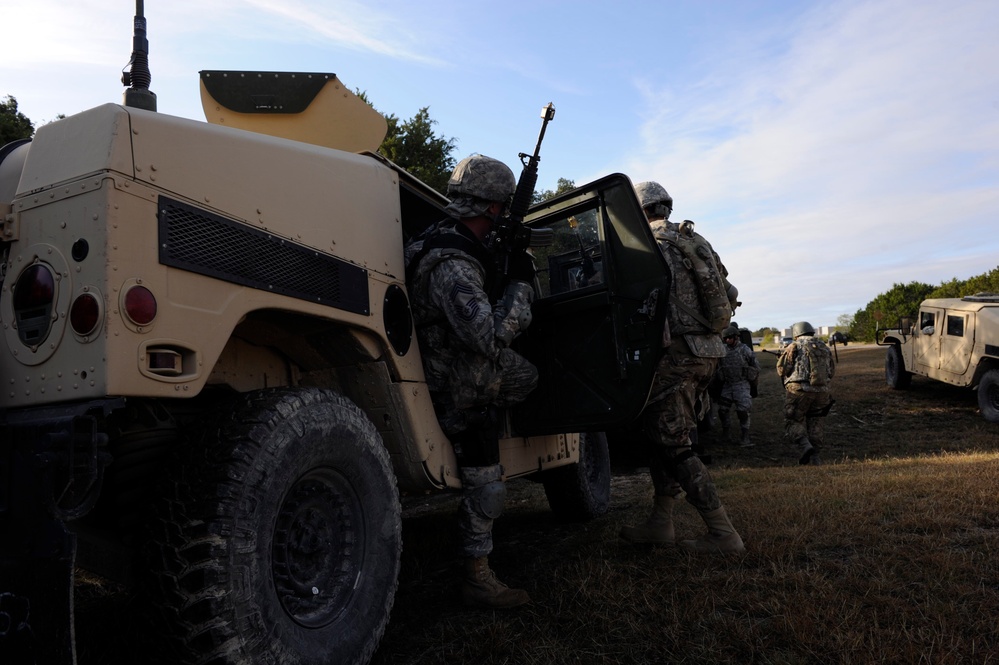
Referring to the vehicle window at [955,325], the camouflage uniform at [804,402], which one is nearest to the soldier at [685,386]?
the camouflage uniform at [804,402]

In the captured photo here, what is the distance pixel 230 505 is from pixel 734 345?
12.2 meters

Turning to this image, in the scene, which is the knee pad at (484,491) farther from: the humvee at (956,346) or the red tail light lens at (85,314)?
the humvee at (956,346)

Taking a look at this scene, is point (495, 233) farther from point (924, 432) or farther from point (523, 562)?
point (924, 432)

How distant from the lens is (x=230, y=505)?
2.07m

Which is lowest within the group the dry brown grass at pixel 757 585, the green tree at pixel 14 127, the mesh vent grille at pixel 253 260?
the dry brown grass at pixel 757 585

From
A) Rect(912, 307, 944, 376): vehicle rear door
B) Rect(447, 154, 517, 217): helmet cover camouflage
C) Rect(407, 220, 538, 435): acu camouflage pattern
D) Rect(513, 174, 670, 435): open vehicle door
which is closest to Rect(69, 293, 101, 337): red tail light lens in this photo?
Rect(407, 220, 538, 435): acu camouflage pattern

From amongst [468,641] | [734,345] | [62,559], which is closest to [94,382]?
[62,559]

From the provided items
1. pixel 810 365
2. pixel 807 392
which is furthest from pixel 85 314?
pixel 810 365

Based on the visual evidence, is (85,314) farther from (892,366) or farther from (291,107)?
(892,366)

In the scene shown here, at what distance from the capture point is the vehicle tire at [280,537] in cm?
198

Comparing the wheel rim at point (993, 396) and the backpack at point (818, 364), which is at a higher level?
the backpack at point (818, 364)

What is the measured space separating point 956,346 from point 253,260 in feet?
47.4

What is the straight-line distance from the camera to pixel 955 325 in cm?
1353

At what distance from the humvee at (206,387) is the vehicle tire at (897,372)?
1515 centimetres
